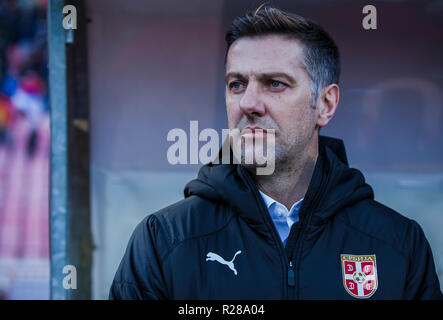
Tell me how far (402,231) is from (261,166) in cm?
50

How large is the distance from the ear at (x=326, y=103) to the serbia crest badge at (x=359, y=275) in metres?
0.46

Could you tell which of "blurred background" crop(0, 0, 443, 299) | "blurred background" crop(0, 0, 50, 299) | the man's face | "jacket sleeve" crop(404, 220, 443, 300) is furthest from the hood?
"blurred background" crop(0, 0, 50, 299)

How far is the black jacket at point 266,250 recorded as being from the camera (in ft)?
4.69

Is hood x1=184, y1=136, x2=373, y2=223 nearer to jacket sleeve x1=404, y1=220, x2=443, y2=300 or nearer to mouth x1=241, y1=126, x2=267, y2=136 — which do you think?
mouth x1=241, y1=126, x2=267, y2=136

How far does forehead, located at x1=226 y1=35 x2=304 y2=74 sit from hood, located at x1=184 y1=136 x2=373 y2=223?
1.03 ft

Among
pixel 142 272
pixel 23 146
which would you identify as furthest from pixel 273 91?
pixel 23 146

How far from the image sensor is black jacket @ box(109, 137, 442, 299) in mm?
1431

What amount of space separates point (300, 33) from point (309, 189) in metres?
0.50

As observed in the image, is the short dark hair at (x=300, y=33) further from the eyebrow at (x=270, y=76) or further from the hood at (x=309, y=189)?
the hood at (x=309, y=189)

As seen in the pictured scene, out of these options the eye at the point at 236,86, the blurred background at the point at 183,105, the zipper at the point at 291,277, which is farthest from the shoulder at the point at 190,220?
the blurred background at the point at 183,105

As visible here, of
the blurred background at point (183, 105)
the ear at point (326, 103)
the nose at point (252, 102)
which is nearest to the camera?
the nose at point (252, 102)

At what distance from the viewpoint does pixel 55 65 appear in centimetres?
186
